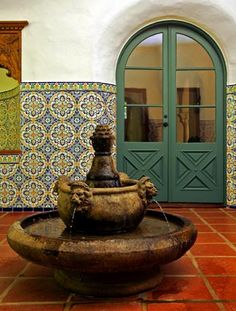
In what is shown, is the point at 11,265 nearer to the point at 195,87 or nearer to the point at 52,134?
the point at 52,134

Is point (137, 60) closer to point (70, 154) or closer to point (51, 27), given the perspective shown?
point (51, 27)

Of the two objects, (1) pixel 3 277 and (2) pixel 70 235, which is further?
(1) pixel 3 277

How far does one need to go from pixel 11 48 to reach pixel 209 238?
3.09 metres

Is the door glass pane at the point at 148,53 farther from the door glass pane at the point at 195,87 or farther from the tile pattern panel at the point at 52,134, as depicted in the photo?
the tile pattern panel at the point at 52,134

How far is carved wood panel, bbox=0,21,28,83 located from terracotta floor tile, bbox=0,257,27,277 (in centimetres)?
256

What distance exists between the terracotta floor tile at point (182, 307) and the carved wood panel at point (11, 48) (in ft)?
11.5

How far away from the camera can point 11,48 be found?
487cm

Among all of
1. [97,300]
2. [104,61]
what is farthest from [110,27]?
[97,300]

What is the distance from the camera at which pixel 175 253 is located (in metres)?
2.13

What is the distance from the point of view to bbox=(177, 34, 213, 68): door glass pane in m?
5.14

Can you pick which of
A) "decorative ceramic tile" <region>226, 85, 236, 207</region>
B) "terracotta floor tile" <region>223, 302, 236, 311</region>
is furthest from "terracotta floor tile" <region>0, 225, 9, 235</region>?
"decorative ceramic tile" <region>226, 85, 236, 207</region>

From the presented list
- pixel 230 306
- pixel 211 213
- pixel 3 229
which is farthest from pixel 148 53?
pixel 230 306

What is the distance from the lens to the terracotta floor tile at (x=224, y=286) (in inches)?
86.0

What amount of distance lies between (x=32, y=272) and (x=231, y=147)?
3.16 metres
